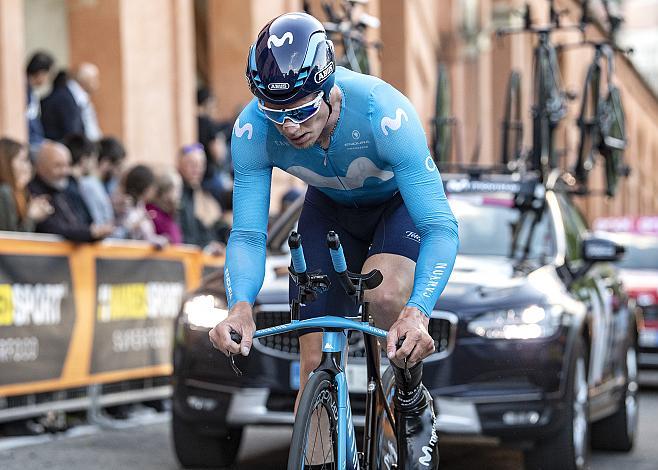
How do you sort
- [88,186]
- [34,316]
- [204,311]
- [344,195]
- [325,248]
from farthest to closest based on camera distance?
[88,186] < [34,316] < [204,311] < [344,195] < [325,248]

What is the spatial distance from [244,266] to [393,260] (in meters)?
0.61

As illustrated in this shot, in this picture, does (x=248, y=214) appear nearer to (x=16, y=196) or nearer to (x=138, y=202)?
(x=16, y=196)

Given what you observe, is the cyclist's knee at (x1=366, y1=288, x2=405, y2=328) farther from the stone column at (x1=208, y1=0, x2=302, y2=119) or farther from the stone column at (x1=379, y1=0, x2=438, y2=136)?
the stone column at (x1=379, y1=0, x2=438, y2=136)

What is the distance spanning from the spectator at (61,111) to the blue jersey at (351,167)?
8.63 meters

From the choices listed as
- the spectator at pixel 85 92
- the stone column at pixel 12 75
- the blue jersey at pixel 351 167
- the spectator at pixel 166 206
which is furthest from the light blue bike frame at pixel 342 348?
the stone column at pixel 12 75

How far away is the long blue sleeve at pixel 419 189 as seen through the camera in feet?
15.2

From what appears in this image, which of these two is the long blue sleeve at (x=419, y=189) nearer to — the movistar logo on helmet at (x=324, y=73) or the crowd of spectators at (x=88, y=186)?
the movistar logo on helmet at (x=324, y=73)

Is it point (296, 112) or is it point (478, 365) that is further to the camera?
point (478, 365)

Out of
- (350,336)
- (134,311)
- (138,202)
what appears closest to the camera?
(350,336)

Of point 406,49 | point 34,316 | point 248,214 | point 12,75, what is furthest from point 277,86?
point 406,49

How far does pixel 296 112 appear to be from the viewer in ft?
14.9

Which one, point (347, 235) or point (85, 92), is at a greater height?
point (85, 92)

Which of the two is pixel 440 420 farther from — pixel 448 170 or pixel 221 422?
pixel 448 170

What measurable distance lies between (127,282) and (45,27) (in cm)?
931
